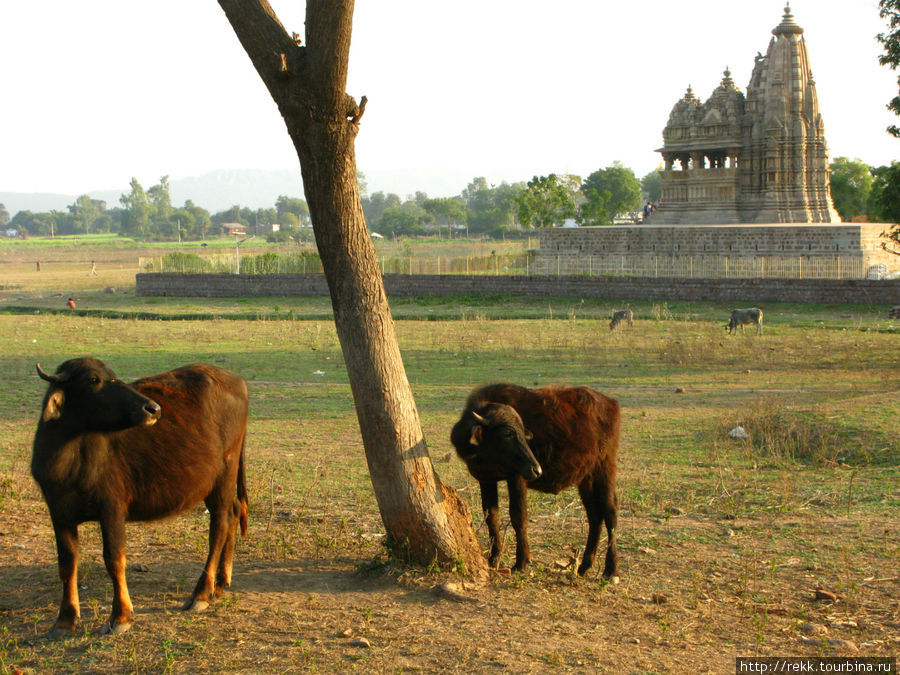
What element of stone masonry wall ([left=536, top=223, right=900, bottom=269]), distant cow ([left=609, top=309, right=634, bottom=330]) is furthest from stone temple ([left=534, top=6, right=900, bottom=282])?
distant cow ([left=609, top=309, right=634, bottom=330])

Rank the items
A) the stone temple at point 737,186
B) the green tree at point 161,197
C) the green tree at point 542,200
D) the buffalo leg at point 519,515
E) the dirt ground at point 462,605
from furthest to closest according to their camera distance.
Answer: the green tree at point 161,197 → the green tree at point 542,200 → the stone temple at point 737,186 → the buffalo leg at point 519,515 → the dirt ground at point 462,605

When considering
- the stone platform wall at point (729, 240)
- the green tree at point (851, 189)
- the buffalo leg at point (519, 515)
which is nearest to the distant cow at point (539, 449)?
the buffalo leg at point (519, 515)

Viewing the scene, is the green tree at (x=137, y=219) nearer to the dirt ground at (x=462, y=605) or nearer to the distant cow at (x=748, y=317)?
the distant cow at (x=748, y=317)

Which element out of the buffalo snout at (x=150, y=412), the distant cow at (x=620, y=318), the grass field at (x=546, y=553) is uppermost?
the buffalo snout at (x=150, y=412)

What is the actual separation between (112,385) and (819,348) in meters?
17.8

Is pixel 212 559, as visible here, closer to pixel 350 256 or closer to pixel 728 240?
pixel 350 256

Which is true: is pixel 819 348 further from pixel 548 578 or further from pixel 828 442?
pixel 548 578

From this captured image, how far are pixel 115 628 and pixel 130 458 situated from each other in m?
0.95

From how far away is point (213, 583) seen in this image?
555 centimetres

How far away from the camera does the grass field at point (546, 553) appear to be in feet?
16.1

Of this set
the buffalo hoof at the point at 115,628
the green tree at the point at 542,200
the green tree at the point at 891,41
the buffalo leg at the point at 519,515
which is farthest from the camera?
the green tree at the point at 542,200

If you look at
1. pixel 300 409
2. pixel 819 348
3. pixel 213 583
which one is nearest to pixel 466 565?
pixel 213 583

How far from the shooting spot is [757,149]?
4334 centimetres

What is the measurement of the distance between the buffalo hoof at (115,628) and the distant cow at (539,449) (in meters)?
2.28
